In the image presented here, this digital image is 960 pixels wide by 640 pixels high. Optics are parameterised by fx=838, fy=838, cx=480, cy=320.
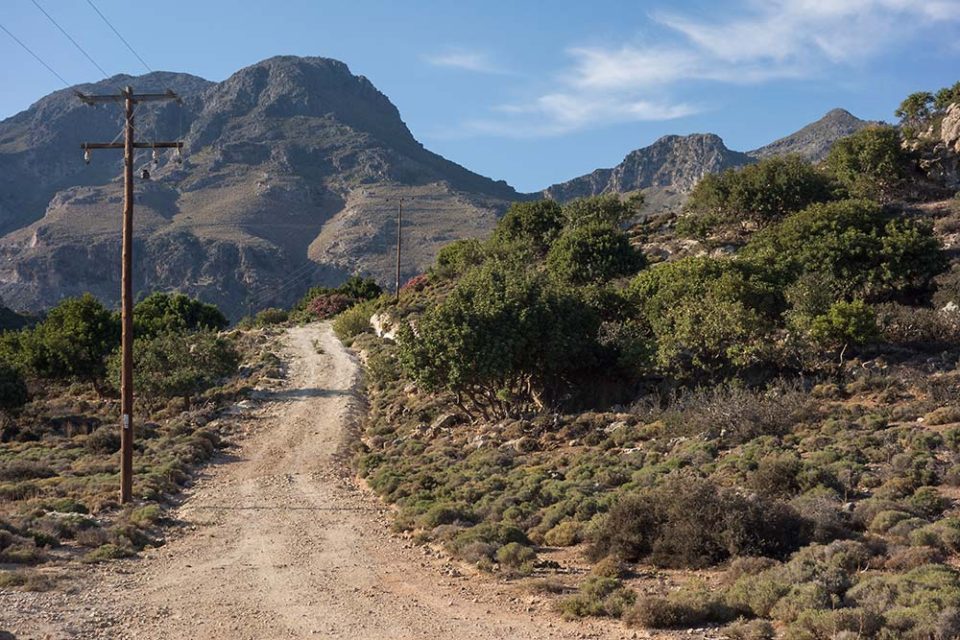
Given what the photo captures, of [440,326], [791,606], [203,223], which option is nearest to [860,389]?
[440,326]

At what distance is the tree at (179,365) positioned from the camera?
3781 centimetres

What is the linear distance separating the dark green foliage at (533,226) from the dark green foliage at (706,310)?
2457 centimetres

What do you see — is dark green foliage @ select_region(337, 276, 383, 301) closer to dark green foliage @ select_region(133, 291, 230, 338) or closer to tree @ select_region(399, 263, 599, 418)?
dark green foliage @ select_region(133, 291, 230, 338)

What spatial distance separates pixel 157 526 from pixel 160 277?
5606 inches

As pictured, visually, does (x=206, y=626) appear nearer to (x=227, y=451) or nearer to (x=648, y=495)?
(x=648, y=495)

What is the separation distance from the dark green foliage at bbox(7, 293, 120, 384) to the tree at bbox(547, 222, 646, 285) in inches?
982

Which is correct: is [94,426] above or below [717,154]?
below

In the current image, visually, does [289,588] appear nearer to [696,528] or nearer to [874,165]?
[696,528]

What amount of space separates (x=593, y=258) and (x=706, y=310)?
17.1 metres

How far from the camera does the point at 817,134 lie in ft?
544

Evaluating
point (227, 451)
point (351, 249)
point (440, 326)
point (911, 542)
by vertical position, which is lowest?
point (227, 451)

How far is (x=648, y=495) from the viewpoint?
14.6 meters

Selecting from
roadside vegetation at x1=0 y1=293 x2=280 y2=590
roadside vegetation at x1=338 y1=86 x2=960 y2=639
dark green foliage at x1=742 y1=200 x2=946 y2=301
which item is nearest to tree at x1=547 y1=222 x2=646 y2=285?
roadside vegetation at x1=338 y1=86 x2=960 y2=639

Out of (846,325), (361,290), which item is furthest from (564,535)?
(361,290)
